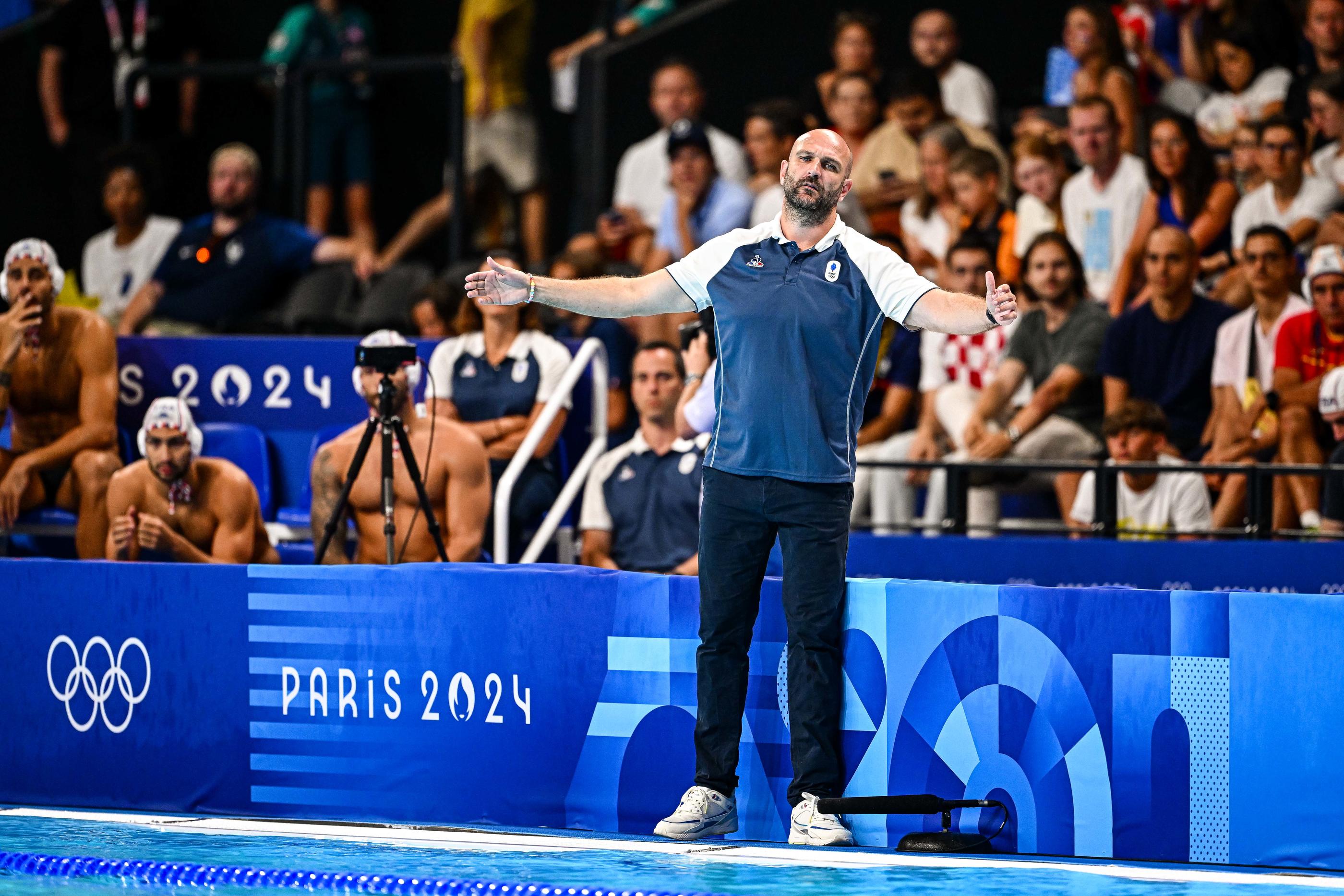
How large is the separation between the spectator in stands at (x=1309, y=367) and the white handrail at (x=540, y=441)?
10.3 feet

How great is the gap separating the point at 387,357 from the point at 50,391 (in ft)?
7.02

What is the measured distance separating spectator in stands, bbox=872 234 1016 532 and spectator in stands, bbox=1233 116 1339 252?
1404mm

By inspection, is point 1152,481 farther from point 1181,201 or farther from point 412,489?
point 412,489

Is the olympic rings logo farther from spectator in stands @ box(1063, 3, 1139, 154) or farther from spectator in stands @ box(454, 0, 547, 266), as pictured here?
spectator in stands @ box(454, 0, 547, 266)

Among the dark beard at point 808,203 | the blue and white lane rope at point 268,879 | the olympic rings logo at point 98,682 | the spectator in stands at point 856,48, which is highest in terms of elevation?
the spectator in stands at point 856,48

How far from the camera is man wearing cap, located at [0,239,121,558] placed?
8.89m

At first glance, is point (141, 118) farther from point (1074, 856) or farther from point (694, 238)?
point (1074, 856)

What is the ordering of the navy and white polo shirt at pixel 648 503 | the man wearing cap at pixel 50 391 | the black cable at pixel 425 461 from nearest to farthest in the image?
the black cable at pixel 425 461, the navy and white polo shirt at pixel 648 503, the man wearing cap at pixel 50 391

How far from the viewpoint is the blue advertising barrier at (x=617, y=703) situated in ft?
17.5

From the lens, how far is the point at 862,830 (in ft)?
18.6

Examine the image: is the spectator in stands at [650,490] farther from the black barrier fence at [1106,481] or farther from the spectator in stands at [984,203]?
the spectator in stands at [984,203]

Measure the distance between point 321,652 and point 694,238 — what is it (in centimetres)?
503

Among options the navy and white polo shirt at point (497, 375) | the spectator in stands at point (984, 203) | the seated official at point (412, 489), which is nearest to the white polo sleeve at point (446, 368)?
the navy and white polo shirt at point (497, 375)

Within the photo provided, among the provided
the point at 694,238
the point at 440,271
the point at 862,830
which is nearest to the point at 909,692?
the point at 862,830
